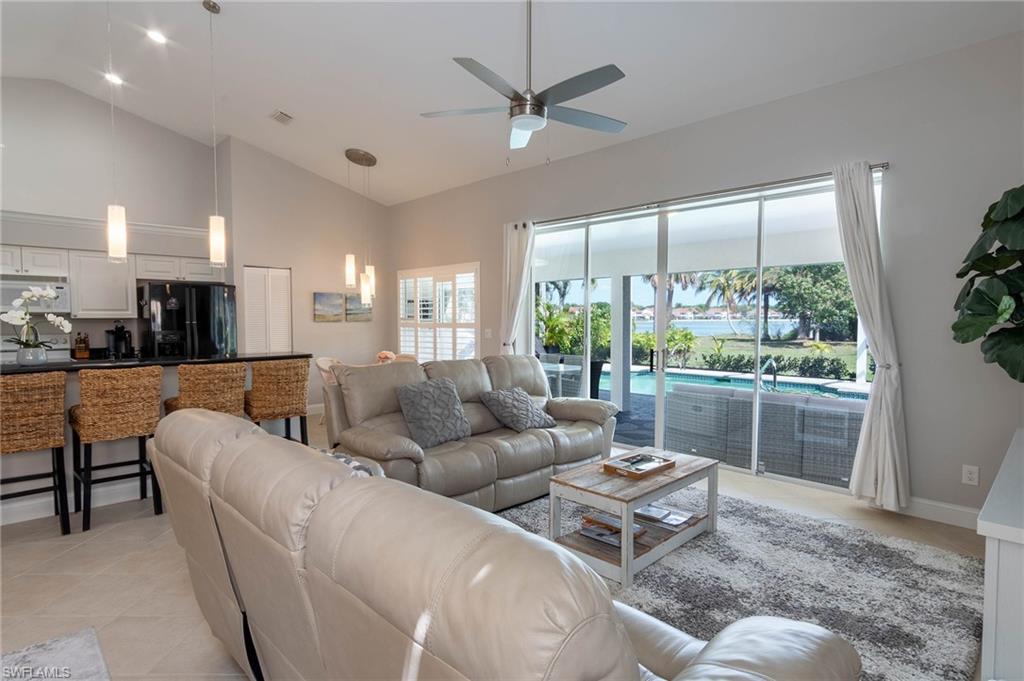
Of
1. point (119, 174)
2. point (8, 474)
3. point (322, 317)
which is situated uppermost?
point (119, 174)

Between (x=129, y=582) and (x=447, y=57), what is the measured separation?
168 inches

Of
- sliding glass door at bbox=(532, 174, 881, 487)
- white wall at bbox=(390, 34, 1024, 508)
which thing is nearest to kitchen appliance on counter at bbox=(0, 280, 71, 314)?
sliding glass door at bbox=(532, 174, 881, 487)

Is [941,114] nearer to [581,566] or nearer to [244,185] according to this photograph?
[581,566]

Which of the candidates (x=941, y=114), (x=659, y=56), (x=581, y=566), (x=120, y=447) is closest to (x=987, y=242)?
(x=941, y=114)

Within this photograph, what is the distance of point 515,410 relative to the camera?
4035 mm

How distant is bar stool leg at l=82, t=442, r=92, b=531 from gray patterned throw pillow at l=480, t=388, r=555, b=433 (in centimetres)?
270

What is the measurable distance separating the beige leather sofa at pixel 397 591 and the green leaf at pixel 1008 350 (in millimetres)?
2530

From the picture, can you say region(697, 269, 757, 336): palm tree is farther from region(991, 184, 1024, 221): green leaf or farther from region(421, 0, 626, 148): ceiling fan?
region(421, 0, 626, 148): ceiling fan

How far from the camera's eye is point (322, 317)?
7.70 metres

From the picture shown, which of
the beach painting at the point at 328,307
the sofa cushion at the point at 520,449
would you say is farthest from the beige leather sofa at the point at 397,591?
the beach painting at the point at 328,307

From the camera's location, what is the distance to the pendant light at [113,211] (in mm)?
3232

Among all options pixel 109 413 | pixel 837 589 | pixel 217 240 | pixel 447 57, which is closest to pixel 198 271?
pixel 217 240

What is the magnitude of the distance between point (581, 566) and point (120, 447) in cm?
435

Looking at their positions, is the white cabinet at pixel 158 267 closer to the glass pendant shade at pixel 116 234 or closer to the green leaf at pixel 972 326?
the glass pendant shade at pixel 116 234
